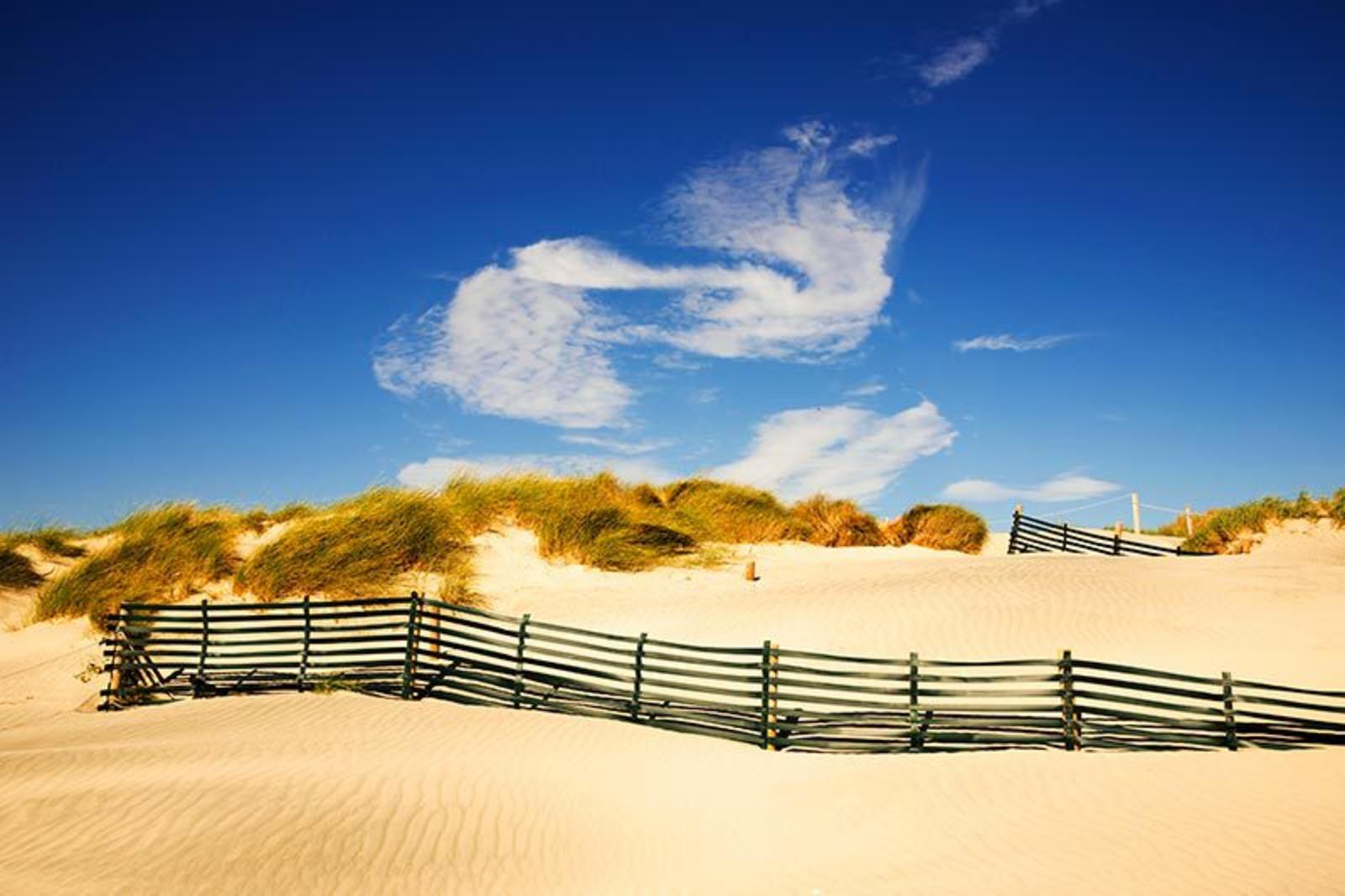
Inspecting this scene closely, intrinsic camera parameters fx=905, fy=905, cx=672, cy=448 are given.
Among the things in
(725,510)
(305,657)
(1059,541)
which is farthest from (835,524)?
(305,657)

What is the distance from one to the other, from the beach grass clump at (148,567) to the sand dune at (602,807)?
373 cm

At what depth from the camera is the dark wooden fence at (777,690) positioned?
12523mm

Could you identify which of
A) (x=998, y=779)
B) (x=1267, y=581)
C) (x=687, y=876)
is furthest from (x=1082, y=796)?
(x=1267, y=581)

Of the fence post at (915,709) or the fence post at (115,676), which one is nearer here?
the fence post at (915,709)

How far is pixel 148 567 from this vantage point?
2217 cm

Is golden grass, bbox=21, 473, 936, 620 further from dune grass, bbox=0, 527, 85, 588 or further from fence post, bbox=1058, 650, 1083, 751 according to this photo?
fence post, bbox=1058, 650, 1083, 751

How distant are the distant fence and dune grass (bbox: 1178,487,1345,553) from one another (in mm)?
1704

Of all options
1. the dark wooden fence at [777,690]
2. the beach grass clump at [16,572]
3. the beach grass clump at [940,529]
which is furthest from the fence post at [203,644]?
the beach grass clump at [940,529]

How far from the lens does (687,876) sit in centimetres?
820

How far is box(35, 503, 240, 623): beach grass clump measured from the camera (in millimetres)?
21344

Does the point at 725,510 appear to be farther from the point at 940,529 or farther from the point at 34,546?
the point at 34,546

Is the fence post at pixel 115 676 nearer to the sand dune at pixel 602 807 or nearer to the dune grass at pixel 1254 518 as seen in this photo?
the sand dune at pixel 602 807

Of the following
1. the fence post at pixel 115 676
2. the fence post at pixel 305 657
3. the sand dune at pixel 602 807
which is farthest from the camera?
the fence post at pixel 115 676

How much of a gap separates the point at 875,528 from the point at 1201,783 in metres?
20.4
